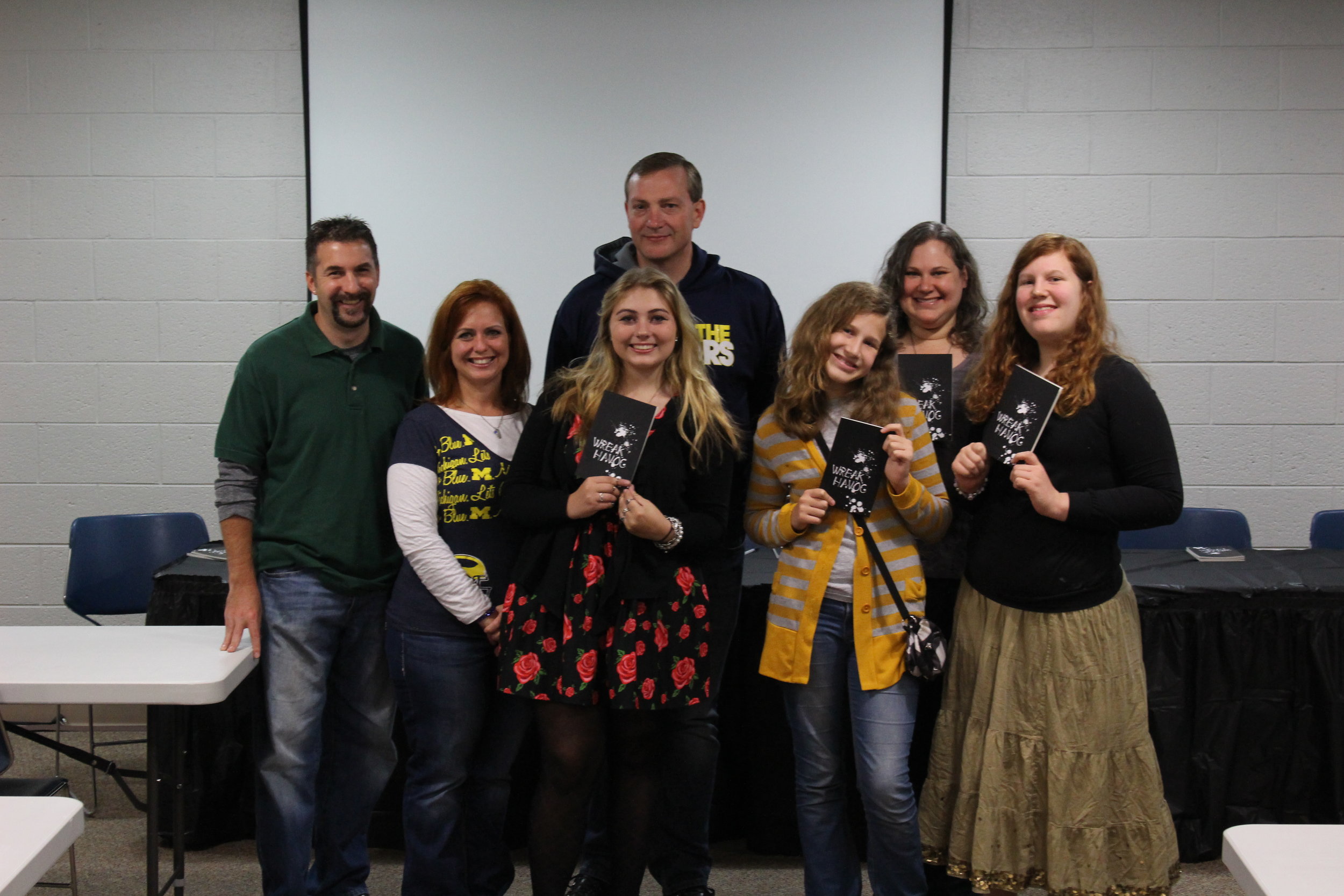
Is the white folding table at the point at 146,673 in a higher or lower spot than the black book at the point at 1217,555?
lower

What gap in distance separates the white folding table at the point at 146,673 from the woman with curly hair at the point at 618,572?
1.89 feet

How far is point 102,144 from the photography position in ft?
12.3

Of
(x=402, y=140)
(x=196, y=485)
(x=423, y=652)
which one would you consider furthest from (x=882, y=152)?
(x=196, y=485)

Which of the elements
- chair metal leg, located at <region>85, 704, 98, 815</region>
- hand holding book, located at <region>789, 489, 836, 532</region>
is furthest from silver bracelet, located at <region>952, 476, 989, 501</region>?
chair metal leg, located at <region>85, 704, 98, 815</region>

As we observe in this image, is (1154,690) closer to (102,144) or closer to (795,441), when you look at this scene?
(795,441)

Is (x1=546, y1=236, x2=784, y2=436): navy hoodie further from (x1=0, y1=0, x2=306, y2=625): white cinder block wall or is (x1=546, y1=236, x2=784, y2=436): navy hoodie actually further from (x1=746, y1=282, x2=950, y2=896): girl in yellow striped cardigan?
(x1=0, y1=0, x2=306, y2=625): white cinder block wall

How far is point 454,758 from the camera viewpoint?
2.10 m

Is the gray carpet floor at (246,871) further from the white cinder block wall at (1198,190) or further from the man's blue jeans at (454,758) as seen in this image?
the white cinder block wall at (1198,190)

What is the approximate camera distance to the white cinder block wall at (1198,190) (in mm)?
3738

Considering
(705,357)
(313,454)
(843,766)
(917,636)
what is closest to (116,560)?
(313,454)

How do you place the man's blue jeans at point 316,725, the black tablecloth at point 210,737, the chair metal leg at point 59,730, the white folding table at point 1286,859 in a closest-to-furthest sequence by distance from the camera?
the white folding table at point 1286,859 < the man's blue jeans at point 316,725 < the black tablecloth at point 210,737 < the chair metal leg at point 59,730

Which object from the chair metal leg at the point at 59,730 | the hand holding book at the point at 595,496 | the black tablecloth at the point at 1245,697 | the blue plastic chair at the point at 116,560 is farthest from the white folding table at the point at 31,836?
the black tablecloth at the point at 1245,697

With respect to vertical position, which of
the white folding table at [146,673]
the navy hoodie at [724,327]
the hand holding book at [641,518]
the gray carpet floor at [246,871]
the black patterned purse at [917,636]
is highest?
the navy hoodie at [724,327]

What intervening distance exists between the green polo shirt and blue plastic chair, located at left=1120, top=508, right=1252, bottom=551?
238 centimetres
